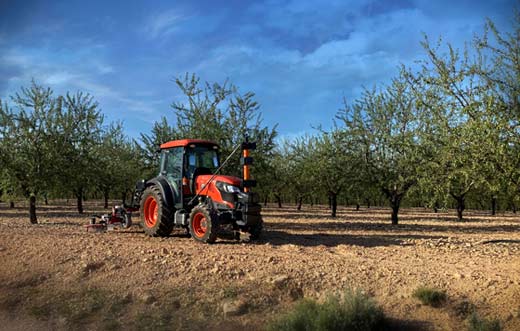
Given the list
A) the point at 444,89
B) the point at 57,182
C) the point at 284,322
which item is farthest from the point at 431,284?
the point at 57,182

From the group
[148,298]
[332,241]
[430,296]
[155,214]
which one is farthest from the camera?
[155,214]

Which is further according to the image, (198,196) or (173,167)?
(173,167)

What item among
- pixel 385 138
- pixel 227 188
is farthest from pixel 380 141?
pixel 227 188

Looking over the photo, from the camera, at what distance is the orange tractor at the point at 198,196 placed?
10.2 meters

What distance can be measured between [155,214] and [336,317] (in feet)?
25.7

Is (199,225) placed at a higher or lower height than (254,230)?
higher

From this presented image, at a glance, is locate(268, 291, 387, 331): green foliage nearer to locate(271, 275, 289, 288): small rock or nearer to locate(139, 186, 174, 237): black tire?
locate(271, 275, 289, 288): small rock

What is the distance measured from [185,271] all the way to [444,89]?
29.0ft

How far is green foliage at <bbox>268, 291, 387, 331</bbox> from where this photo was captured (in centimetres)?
550

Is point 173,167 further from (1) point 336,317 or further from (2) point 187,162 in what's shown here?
(1) point 336,317

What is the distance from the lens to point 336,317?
554 centimetres

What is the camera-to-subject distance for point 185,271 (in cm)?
734

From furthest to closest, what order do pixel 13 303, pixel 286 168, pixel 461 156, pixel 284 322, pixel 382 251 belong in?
pixel 286 168, pixel 461 156, pixel 382 251, pixel 13 303, pixel 284 322

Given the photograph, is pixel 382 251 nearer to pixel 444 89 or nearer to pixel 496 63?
pixel 444 89
